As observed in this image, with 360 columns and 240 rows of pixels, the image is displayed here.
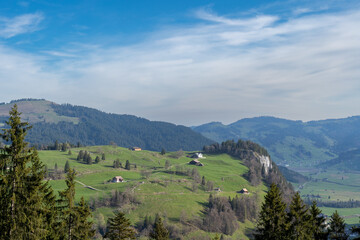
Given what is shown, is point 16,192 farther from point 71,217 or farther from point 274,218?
point 274,218

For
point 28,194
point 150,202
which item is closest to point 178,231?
point 150,202

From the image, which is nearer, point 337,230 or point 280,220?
point 280,220

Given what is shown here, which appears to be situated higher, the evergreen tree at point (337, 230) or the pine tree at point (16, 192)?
the pine tree at point (16, 192)

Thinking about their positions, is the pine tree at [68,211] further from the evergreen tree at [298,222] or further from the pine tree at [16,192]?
the evergreen tree at [298,222]

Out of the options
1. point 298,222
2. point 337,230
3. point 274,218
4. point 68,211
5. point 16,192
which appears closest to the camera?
point 16,192

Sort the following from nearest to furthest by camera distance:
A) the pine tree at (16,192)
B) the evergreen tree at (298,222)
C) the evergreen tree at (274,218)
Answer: the pine tree at (16,192)
the evergreen tree at (274,218)
the evergreen tree at (298,222)

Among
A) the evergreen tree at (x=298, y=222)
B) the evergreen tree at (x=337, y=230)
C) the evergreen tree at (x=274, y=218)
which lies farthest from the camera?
the evergreen tree at (x=337, y=230)

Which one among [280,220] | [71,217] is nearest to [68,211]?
[71,217]

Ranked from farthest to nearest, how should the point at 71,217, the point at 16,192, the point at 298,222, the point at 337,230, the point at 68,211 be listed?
1. the point at 337,230
2. the point at 298,222
3. the point at 71,217
4. the point at 68,211
5. the point at 16,192

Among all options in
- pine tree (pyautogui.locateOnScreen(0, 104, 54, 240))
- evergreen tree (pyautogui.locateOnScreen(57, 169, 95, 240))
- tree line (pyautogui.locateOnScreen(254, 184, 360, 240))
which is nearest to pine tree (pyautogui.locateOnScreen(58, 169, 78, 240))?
evergreen tree (pyautogui.locateOnScreen(57, 169, 95, 240))

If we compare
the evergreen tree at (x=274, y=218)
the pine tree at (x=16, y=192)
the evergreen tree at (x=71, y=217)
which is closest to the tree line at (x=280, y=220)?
the evergreen tree at (x=274, y=218)

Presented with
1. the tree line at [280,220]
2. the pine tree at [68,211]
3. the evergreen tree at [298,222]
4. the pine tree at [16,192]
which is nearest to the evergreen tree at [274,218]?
the tree line at [280,220]

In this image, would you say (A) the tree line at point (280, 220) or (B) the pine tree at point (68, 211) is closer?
(B) the pine tree at point (68, 211)

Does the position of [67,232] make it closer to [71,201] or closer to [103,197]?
[71,201]
